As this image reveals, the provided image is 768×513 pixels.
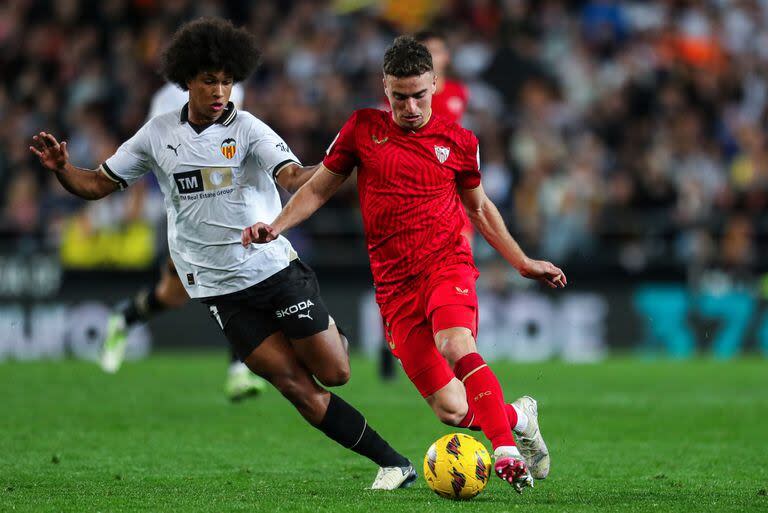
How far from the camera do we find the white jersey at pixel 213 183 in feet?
24.0

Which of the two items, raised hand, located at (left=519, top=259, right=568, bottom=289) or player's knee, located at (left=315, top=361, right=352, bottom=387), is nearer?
raised hand, located at (left=519, top=259, right=568, bottom=289)

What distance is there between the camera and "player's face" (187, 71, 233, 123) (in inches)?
287

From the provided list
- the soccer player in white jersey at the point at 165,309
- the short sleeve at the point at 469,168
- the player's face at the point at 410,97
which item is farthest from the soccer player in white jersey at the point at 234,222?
the soccer player in white jersey at the point at 165,309

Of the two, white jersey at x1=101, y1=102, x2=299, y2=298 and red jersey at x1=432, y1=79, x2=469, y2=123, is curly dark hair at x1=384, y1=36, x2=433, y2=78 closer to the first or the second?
white jersey at x1=101, y1=102, x2=299, y2=298

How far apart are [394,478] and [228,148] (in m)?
2.07

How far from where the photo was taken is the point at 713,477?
771 centimetres

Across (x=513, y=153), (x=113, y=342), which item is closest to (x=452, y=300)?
(x=113, y=342)

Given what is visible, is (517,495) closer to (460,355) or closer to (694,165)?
(460,355)

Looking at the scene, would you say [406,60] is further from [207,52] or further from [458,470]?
[458,470]

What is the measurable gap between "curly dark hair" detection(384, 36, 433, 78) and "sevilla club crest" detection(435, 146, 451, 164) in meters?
0.45

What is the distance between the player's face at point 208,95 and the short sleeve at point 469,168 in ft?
4.57

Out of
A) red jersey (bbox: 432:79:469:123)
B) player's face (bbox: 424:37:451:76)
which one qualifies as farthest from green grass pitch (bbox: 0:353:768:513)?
player's face (bbox: 424:37:451:76)

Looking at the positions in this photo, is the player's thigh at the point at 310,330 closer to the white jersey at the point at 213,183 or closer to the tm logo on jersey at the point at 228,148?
the white jersey at the point at 213,183

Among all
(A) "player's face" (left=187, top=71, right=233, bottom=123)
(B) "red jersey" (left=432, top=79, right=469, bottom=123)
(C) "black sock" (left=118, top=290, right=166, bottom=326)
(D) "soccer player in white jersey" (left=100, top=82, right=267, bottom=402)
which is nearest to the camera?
(A) "player's face" (left=187, top=71, right=233, bottom=123)
